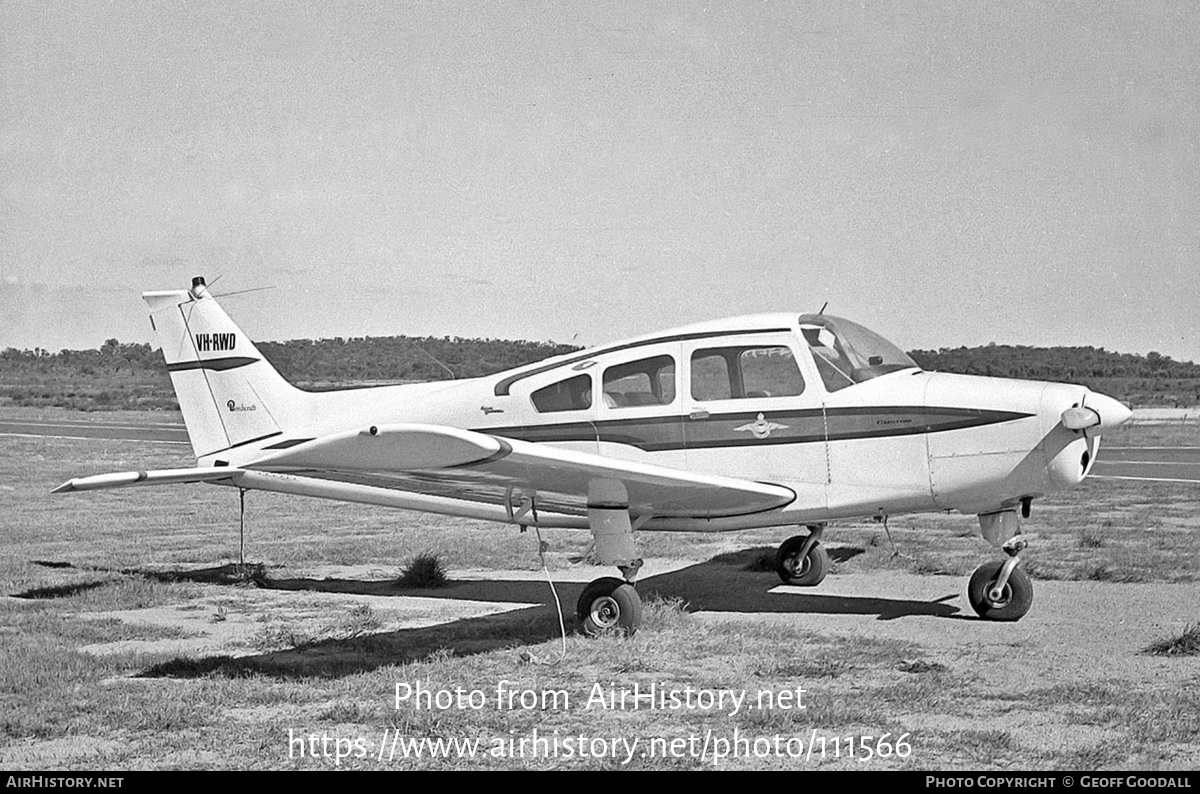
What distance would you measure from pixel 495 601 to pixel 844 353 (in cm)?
369

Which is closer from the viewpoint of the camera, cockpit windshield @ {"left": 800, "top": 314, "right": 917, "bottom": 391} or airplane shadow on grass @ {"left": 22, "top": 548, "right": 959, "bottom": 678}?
airplane shadow on grass @ {"left": 22, "top": 548, "right": 959, "bottom": 678}

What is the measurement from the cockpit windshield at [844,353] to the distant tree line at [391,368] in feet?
3.21

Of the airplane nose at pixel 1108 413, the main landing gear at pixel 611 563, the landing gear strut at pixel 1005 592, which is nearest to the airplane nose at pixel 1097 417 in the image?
the airplane nose at pixel 1108 413

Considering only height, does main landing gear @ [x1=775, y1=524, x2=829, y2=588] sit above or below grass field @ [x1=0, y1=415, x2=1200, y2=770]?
above

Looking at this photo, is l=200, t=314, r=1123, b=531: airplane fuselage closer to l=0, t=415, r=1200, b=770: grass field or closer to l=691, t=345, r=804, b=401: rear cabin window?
l=691, t=345, r=804, b=401: rear cabin window

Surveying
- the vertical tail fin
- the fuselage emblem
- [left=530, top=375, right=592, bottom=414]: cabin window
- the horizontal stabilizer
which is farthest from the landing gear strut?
the vertical tail fin

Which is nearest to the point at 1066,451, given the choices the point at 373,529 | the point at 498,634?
the point at 498,634

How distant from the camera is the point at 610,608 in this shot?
8070mm

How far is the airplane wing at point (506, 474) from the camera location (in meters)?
6.14

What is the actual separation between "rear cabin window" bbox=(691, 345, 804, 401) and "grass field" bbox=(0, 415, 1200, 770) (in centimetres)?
172

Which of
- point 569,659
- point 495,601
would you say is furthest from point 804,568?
point 569,659

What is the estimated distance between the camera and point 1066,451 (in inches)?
318

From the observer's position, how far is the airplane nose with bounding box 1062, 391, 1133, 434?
789 cm
